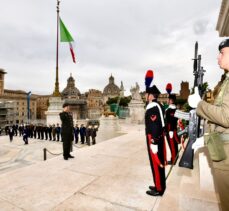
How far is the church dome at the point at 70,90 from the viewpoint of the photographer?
407 ft

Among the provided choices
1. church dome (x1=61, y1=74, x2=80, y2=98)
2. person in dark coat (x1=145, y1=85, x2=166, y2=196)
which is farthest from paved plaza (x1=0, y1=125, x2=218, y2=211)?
church dome (x1=61, y1=74, x2=80, y2=98)

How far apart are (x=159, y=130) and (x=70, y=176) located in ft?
8.09

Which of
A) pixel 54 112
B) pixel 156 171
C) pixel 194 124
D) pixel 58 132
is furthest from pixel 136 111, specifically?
pixel 156 171

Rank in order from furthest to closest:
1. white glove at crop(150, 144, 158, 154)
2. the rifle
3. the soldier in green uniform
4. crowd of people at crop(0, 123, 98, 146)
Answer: crowd of people at crop(0, 123, 98, 146)
the rifle
white glove at crop(150, 144, 158, 154)
the soldier in green uniform

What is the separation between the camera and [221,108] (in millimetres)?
1623

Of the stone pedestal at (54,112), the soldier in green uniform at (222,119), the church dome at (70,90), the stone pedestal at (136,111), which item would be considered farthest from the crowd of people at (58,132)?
the church dome at (70,90)

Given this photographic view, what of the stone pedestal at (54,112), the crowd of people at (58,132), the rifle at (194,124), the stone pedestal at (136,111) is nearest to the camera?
the rifle at (194,124)

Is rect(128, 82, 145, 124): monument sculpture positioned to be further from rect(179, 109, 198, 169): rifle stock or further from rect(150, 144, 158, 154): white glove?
rect(150, 144, 158, 154): white glove

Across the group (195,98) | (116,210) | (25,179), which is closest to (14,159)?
(25,179)

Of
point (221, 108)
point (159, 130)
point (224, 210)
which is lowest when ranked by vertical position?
point (224, 210)

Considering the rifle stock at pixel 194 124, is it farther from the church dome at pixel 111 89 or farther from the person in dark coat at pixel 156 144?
the church dome at pixel 111 89

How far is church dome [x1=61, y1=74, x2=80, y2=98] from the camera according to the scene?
124000 mm

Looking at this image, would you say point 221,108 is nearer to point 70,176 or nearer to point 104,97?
point 70,176

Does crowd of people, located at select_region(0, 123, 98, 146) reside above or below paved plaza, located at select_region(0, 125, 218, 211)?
below
